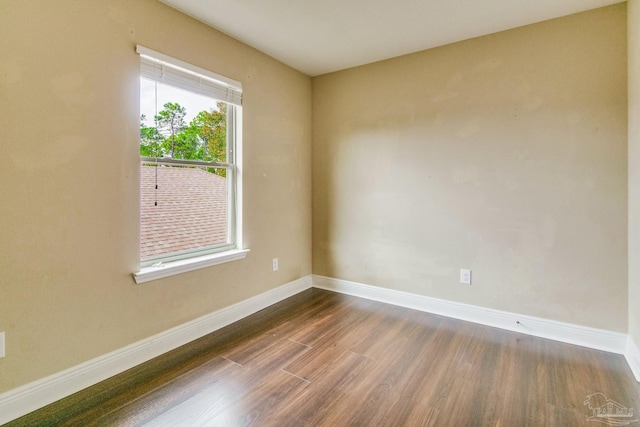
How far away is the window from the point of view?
2.12 metres

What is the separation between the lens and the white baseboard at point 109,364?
5.11 ft

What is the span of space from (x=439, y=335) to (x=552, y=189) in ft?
4.73

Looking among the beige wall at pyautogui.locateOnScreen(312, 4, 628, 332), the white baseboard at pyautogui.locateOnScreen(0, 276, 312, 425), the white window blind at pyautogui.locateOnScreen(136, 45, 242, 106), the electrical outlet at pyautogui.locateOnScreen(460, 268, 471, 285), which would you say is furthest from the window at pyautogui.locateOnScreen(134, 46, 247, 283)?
the electrical outlet at pyautogui.locateOnScreen(460, 268, 471, 285)

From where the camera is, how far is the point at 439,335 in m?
2.44

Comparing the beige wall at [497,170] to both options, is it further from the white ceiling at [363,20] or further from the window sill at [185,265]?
the window sill at [185,265]

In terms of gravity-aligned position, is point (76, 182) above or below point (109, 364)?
above

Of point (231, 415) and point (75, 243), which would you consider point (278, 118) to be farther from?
point (231, 415)

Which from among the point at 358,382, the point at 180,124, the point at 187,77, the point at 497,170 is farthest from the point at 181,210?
the point at 497,170

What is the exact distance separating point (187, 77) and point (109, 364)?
203cm

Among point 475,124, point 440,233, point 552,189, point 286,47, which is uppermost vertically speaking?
point 286,47

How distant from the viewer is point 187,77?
2.29m

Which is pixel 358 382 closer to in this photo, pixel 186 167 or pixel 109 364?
pixel 109 364

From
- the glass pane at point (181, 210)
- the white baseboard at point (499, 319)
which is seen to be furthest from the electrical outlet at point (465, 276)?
the glass pane at point (181, 210)

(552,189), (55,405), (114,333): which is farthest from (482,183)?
(55,405)
